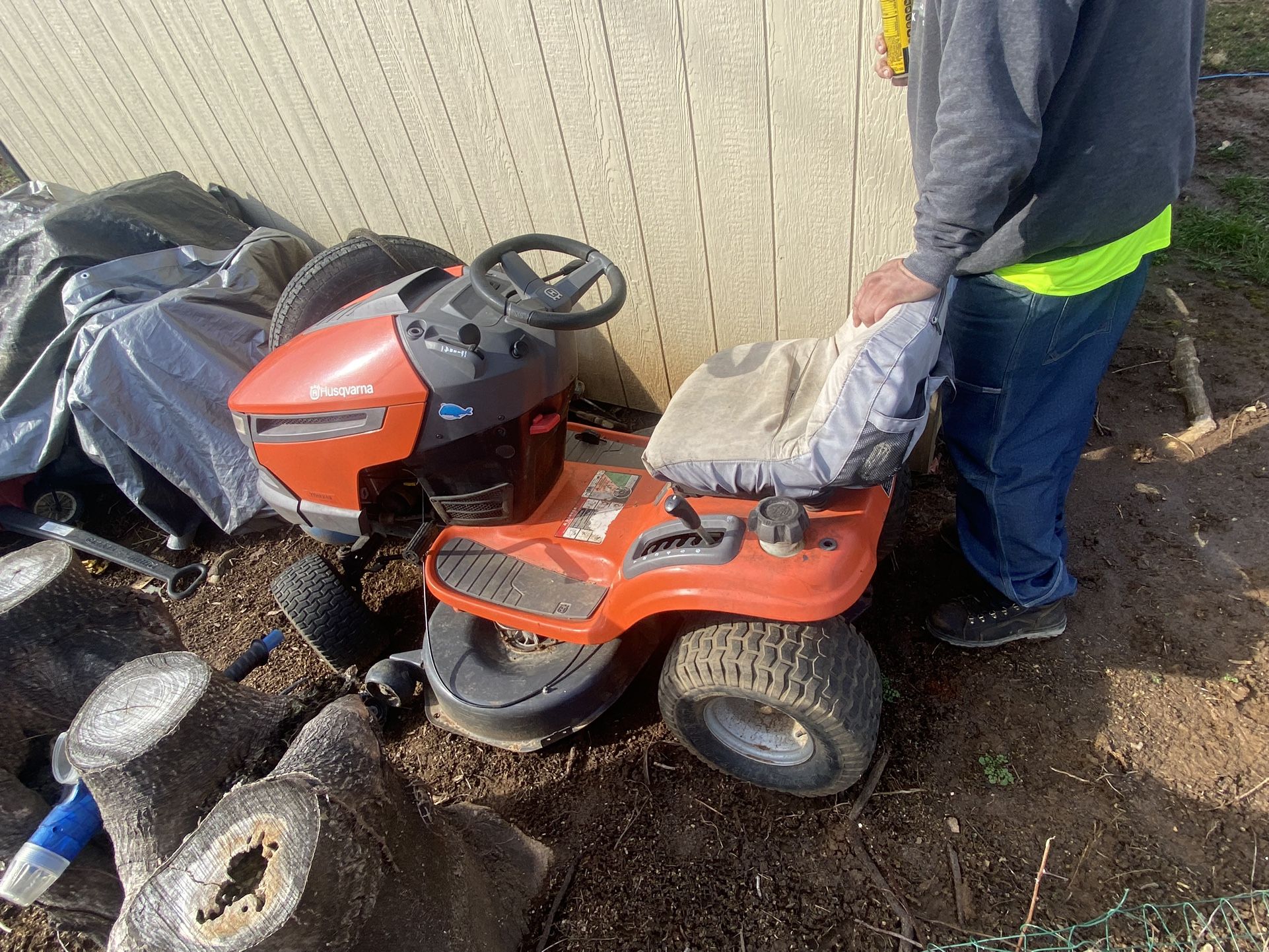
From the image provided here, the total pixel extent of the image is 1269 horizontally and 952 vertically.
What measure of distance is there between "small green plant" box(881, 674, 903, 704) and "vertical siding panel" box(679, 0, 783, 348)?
122cm

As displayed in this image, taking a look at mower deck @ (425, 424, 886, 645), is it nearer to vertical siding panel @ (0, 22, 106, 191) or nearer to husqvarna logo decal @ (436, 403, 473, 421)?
husqvarna logo decal @ (436, 403, 473, 421)

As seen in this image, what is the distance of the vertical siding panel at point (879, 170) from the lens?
1.89 m

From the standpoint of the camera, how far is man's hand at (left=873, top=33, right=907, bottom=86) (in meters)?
1.67

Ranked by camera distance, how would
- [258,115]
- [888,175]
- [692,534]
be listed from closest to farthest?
[692,534]
[888,175]
[258,115]

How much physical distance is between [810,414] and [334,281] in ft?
5.30

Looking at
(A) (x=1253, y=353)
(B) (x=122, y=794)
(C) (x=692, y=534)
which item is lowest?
(A) (x=1253, y=353)

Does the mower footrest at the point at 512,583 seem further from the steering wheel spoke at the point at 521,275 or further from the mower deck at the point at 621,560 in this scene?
the steering wheel spoke at the point at 521,275

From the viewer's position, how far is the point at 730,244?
245 cm

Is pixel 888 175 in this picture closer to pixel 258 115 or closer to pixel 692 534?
pixel 692 534

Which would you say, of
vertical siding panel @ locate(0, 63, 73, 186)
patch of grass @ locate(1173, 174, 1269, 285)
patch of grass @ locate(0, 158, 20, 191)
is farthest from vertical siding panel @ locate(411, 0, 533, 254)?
patch of grass @ locate(0, 158, 20, 191)

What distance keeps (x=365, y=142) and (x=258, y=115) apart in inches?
23.8

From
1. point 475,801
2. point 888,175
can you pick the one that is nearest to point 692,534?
point 475,801

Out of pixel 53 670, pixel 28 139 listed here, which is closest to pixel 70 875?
pixel 53 670

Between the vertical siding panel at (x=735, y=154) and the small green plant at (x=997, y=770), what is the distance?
4.87 feet
